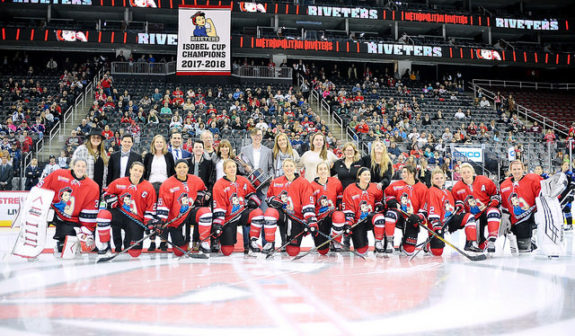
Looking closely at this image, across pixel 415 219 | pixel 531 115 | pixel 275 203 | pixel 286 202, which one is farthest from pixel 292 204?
pixel 531 115

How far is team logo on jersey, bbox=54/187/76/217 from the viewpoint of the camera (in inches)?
240

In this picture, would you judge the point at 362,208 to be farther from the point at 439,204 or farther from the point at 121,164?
the point at 121,164

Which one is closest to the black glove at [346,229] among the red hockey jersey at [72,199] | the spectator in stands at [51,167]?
the red hockey jersey at [72,199]

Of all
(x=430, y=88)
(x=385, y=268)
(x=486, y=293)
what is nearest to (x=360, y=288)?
(x=486, y=293)

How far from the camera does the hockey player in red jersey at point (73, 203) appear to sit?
20.0 ft

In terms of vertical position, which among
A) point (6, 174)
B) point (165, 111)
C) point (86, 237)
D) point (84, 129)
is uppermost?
point (165, 111)

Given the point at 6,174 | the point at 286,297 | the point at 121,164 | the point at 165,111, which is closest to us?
the point at 286,297

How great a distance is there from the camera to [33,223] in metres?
5.80

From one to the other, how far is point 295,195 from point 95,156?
243cm

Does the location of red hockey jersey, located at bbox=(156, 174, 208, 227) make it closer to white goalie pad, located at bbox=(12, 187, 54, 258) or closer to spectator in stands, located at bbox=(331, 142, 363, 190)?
white goalie pad, located at bbox=(12, 187, 54, 258)

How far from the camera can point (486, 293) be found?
375 centimetres

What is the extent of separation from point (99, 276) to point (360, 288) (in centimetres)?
220

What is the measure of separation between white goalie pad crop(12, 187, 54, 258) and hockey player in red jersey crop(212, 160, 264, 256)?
5.95 feet

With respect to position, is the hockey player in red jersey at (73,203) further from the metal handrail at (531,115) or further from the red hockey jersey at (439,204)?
the metal handrail at (531,115)
